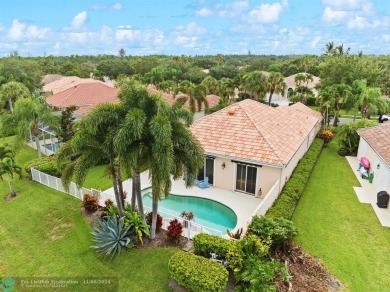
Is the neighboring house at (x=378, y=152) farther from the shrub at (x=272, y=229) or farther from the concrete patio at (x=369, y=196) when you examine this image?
the shrub at (x=272, y=229)

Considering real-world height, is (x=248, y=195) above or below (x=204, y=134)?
below

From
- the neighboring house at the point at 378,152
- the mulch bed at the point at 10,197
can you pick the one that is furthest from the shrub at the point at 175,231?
the neighboring house at the point at 378,152

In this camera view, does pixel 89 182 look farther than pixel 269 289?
Yes

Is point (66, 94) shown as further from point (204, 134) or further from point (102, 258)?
point (102, 258)

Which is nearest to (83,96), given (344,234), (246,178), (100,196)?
(100,196)

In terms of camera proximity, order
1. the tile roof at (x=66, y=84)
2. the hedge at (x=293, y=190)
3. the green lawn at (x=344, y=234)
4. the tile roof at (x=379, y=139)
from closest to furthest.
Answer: the green lawn at (x=344, y=234)
the hedge at (x=293, y=190)
the tile roof at (x=379, y=139)
the tile roof at (x=66, y=84)

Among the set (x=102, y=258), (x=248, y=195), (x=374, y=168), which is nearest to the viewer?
(x=102, y=258)

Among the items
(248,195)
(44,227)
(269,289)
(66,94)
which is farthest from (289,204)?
(66,94)

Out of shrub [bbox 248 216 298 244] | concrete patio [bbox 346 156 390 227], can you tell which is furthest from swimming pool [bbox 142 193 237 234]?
concrete patio [bbox 346 156 390 227]
